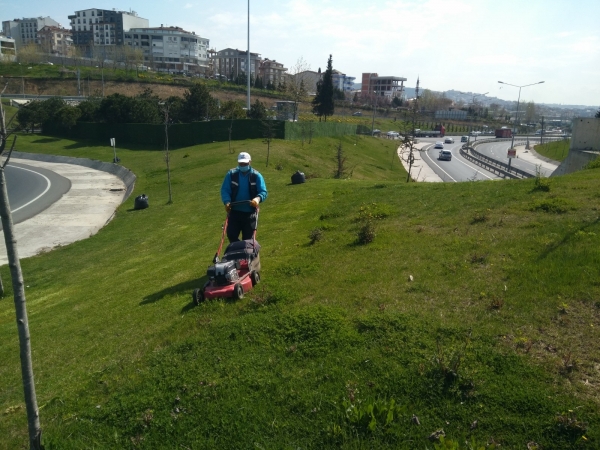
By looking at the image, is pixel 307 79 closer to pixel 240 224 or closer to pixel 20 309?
pixel 240 224

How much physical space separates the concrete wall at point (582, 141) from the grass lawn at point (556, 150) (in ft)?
129

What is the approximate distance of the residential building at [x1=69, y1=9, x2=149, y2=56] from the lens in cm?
15200

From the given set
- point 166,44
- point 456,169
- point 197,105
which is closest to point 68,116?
point 197,105

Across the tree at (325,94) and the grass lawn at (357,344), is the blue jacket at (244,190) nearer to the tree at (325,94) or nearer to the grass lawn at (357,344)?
the grass lawn at (357,344)

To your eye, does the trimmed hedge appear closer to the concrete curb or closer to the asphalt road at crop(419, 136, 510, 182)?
the concrete curb

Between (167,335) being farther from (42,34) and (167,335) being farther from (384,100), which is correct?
(42,34)

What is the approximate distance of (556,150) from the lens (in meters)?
64.6

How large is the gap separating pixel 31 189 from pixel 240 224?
31.4 m

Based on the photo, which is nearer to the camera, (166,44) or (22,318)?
(22,318)

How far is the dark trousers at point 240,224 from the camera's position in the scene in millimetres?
8625

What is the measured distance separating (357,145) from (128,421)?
5001 centimetres

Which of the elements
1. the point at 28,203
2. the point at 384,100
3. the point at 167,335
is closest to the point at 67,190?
the point at 28,203

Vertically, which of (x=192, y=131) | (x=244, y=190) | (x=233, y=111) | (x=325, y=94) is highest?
(x=325, y=94)

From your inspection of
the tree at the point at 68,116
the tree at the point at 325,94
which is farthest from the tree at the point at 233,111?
the tree at the point at 68,116
